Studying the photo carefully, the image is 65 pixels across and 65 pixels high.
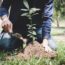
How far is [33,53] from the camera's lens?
3.48 meters

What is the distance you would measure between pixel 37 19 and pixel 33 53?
2.14 feet

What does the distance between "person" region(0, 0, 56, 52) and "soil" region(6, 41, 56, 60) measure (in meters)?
0.09

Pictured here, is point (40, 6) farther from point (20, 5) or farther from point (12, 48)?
point (12, 48)

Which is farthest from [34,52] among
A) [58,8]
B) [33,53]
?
[58,8]

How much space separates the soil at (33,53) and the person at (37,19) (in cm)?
9

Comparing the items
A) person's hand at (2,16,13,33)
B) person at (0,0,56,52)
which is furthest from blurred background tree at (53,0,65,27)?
person's hand at (2,16,13,33)

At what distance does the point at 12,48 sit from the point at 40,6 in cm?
65

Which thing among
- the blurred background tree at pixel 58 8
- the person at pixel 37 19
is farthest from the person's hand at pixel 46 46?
the blurred background tree at pixel 58 8

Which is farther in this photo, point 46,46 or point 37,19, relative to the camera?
point 37,19

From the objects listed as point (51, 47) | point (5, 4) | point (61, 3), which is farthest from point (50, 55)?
point (61, 3)

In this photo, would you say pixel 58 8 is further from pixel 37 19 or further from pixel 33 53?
pixel 33 53

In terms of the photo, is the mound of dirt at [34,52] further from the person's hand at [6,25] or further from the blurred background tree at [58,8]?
the blurred background tree at [58,8]

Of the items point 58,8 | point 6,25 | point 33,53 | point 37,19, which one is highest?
point 6,25

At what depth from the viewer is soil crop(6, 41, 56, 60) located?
11.2 feet
